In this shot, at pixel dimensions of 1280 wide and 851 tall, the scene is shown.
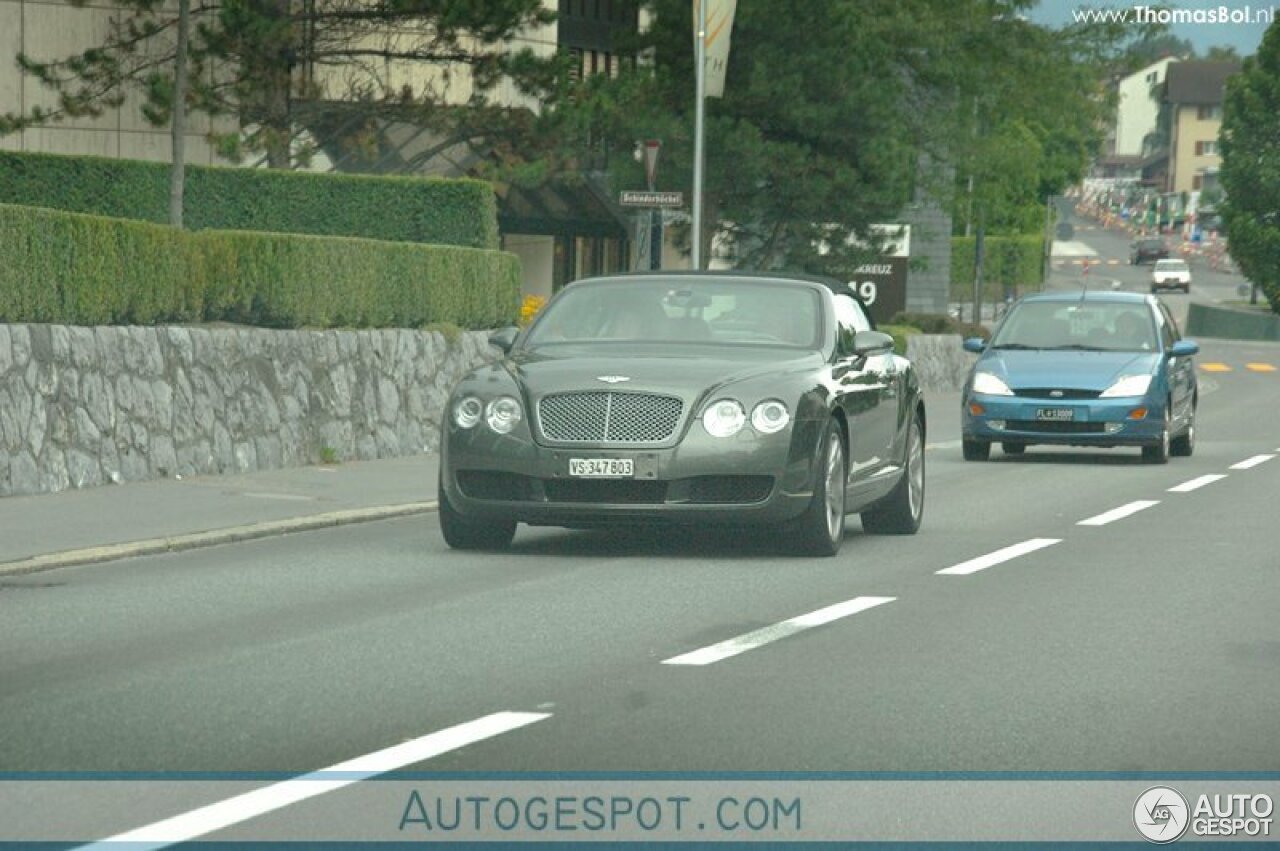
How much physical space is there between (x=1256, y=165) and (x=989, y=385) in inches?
3111

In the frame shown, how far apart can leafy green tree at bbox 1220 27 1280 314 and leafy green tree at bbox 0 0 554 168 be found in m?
65.4

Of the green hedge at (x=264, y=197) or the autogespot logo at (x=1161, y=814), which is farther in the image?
the green hedge at (x=264, y=197)

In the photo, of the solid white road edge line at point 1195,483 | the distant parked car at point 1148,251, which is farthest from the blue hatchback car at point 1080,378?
the distant parked car at point 1148,251

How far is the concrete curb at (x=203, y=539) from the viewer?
13210mm

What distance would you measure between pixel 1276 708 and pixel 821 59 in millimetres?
37952

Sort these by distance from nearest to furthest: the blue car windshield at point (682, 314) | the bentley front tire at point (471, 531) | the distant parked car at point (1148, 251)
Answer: the bentley front tire at point (471, 531), the blue car windshield at point (682, 314), the distant parked car at point (1148, 251)

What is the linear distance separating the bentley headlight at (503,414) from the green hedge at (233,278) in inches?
177

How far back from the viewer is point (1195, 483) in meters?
21.8

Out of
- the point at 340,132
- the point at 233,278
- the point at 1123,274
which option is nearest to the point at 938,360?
the point at 340,132

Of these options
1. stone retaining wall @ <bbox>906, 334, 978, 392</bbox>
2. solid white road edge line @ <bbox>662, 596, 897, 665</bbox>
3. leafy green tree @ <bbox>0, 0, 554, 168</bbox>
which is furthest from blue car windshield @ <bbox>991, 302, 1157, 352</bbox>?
stone retaining wall @ <bbox>906, 334, 978, 392</bbox>

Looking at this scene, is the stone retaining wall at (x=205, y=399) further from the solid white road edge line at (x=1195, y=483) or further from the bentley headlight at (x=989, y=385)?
the solid white road edge line at (x=1195, y=483)

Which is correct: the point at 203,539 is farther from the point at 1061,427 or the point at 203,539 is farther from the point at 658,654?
the point at 1061,427

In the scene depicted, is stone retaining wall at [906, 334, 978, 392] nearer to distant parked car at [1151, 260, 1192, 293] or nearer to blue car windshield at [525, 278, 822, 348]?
blue car windshield at [525, 278, 822, 348]

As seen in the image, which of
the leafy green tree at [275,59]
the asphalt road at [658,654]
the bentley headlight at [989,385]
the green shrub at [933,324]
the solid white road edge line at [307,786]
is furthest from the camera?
the green shrub at [933,324]
